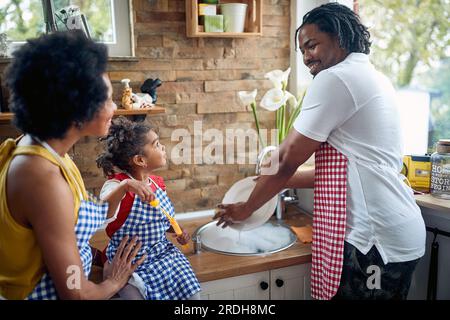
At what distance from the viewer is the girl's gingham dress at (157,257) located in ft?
4.39

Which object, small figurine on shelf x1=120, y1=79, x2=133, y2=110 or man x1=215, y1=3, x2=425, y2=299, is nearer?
man x1=215, y1=3, x2=425, y2=299

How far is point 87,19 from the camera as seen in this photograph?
69.3 inches

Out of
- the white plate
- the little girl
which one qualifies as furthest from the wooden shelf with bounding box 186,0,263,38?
the white plate

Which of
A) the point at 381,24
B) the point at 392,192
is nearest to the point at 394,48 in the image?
the point at 381,24

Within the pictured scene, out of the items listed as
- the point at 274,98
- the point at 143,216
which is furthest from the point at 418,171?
the point at 143,216

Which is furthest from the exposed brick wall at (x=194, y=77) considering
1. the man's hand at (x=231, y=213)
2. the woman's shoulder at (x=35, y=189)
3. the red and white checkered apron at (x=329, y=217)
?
the woman's shoulder at (x=35, y=189)

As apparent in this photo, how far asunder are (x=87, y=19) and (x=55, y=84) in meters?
0.94

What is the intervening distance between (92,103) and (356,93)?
28.3 inches

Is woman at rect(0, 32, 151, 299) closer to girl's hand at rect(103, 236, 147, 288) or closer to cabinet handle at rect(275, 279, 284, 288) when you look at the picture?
girl's hand at rect(103, 236, 147, 288)

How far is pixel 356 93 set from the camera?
3.92 ft

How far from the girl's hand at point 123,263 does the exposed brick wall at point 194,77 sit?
645 millimetres

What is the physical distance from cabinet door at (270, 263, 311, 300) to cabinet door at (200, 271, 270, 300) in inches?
1.1

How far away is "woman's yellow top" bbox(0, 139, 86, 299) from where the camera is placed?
955 millimetres

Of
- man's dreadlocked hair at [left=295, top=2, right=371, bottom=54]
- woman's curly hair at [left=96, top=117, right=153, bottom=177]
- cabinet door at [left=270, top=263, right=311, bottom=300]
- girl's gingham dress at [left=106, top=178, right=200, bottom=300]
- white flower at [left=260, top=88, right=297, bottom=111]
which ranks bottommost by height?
cabinet door at [left=270, top=263, right=311, bottom=300]
